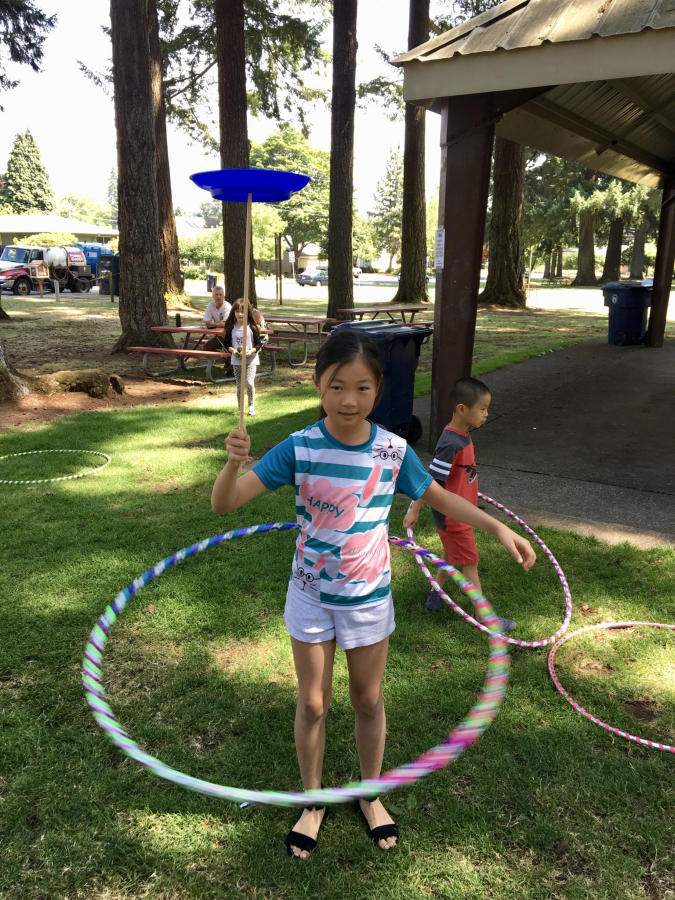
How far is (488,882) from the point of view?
235 centimetres

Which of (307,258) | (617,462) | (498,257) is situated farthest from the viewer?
(307,258)

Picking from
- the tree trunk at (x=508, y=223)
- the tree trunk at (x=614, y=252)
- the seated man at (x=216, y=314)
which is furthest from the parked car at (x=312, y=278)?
the seated man at (x=216, y=314)

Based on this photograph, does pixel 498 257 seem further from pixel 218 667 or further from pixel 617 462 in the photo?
pixel 218 667

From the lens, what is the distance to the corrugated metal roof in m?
5.09

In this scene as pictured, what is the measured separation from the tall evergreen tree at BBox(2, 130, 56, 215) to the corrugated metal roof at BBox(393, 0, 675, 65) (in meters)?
86.9

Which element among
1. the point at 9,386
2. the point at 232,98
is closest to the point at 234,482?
the point at 9,386

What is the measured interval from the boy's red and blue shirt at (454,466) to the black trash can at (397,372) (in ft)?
10.5

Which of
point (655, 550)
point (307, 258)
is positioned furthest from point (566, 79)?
point (307, 258)

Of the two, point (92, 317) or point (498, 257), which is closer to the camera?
point (92, 317)

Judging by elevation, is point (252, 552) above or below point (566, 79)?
below

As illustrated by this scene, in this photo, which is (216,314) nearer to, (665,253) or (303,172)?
(665,253)

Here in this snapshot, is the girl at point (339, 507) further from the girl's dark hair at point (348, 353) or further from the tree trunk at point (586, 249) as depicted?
the tree trunk at point (586, 249)

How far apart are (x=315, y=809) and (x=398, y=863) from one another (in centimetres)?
36

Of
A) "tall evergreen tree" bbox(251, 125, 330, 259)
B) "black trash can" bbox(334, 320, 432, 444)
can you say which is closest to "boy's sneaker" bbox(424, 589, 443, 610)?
"black trash can" bbox(334, 320, 432, 444)
